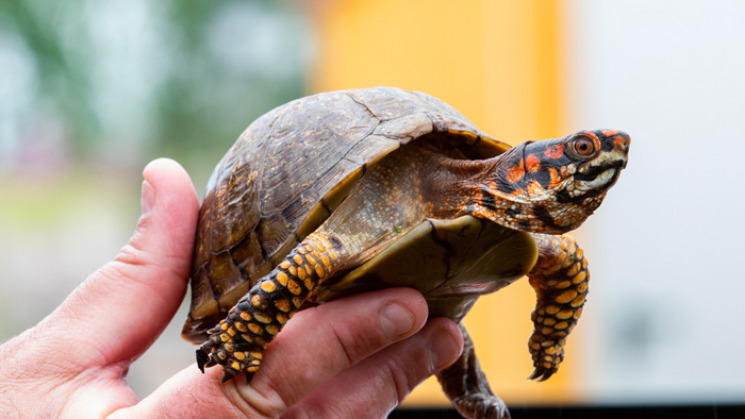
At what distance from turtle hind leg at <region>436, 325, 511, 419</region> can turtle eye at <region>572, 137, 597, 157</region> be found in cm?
52

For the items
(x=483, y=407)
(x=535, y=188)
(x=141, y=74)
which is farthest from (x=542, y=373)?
(x=141, y=74)

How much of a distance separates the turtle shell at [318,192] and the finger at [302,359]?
3 centimetres

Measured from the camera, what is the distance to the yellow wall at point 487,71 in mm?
2287

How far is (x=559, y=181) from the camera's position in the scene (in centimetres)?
92

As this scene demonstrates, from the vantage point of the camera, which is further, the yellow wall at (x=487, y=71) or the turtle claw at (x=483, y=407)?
the yellow wall at (x=487, y=71)

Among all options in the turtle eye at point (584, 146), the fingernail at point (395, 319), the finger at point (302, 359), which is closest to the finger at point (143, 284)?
the finger at point (302, 359)

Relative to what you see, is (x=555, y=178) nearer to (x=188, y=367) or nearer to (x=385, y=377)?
(x=385, y=377)

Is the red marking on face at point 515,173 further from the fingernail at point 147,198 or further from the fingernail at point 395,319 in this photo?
the fingernail at point 147,198

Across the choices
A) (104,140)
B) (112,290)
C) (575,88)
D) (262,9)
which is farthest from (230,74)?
(112,290)

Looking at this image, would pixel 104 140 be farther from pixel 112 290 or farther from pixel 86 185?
pixel 112 290

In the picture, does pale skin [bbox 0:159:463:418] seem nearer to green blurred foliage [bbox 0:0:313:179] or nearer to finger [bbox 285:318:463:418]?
finger [bbox 285:318:463:418]

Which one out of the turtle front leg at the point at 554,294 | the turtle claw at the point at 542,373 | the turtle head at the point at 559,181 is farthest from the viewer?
the turtle claw at the point at 542,373

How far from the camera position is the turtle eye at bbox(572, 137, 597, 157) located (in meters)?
0.91

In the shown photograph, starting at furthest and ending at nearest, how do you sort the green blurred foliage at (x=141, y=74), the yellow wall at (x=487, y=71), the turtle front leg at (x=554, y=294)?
the green blurred foliage at (x=141, y=74) → the yellow wall at (x=487, y=71) → the turtle front leg at (x=554, y=294)
